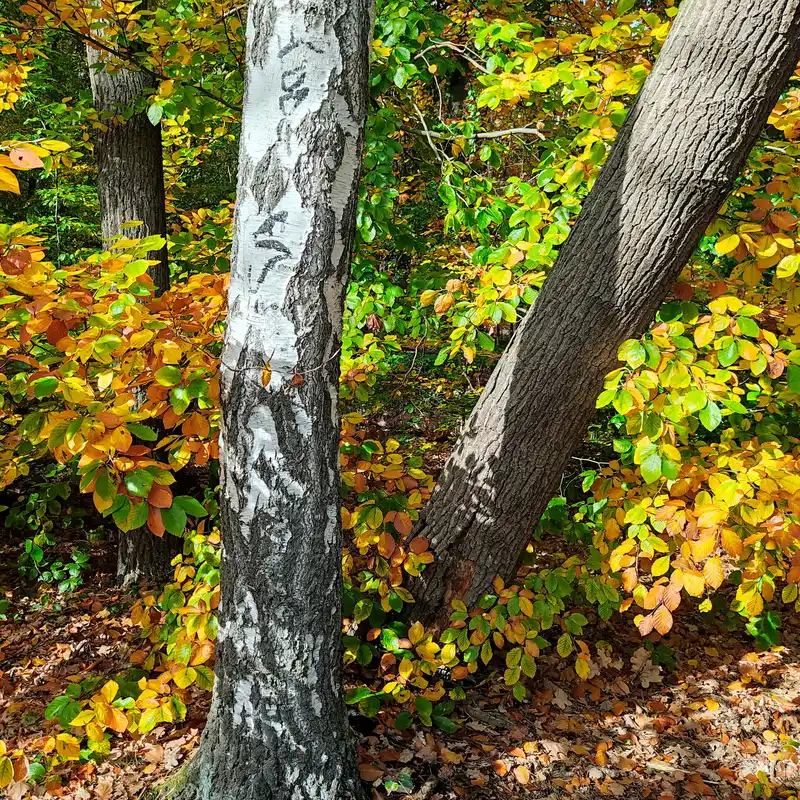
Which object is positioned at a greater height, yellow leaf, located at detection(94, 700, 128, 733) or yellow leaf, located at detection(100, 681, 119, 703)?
yellow leaf, located at detection(100, 681, 119, 703)

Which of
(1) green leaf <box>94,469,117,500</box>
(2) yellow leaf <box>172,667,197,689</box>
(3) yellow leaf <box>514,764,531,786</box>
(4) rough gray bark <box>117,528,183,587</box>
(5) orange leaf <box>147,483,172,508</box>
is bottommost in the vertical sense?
(4) rough gray bark <box>117,528,183,587</box>

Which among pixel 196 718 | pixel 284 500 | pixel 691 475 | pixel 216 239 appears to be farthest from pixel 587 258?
pixel 196 718

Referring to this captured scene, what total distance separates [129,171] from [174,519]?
9.50ft

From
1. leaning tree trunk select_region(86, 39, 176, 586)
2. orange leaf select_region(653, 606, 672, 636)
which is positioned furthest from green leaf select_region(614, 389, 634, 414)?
leaning tree trunk select_region(86, 39, 176, 586)

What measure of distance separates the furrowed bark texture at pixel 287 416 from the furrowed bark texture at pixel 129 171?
2.33 m

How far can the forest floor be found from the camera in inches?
98.8

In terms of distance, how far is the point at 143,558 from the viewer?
4.28m

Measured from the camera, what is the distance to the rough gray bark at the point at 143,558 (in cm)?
426

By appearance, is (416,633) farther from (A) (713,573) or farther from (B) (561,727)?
(A) (713,573)

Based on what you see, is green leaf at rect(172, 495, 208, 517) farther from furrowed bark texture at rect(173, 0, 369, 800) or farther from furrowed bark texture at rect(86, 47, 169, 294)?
furrowed bark texture at rect(86, 47, 169, 294)

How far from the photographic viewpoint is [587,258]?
2336 millimetres

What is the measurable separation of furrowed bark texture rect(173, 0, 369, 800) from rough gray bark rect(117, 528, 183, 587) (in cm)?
242

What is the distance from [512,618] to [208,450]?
147cm

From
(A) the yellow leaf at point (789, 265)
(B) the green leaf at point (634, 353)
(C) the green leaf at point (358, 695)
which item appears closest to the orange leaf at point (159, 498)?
(C) the green leaf at point (358, 695)
